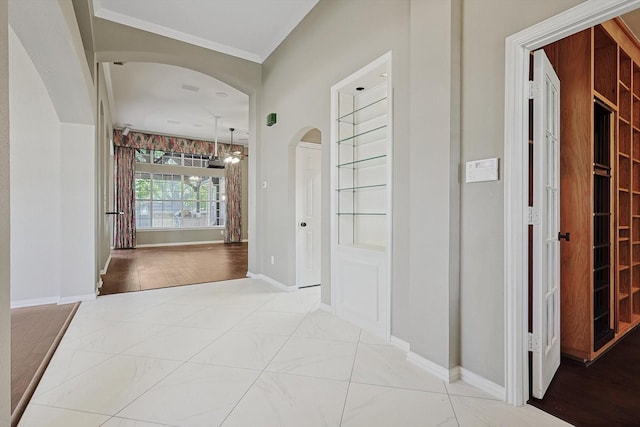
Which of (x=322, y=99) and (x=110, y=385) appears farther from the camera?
(x=322, y=99)

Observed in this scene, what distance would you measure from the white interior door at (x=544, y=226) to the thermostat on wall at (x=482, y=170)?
0.21 meters

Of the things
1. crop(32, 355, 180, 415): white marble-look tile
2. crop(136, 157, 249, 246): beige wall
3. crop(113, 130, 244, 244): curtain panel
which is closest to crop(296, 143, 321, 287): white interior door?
crop(32, 355, 180, 415): white marble-look tile

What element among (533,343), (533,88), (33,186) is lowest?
(533,343)

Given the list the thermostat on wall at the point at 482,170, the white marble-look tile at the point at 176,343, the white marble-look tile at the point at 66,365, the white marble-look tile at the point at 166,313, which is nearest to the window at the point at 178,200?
the white marble-look tile at the point at 166,313

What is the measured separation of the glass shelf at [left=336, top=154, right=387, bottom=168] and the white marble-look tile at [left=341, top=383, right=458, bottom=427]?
6.07 feet

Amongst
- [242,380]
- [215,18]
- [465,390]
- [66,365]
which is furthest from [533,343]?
[215,18]

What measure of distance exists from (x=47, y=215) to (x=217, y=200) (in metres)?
6.99

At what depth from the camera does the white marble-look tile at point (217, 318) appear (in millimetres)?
2979

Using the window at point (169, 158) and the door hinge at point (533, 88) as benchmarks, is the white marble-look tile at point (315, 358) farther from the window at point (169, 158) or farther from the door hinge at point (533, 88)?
the window at point (169, 158)

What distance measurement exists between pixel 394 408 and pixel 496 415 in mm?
518

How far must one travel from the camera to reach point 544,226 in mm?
1885

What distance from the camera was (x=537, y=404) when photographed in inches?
70.3

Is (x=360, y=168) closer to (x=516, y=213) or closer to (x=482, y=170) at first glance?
(x=482, y=170)

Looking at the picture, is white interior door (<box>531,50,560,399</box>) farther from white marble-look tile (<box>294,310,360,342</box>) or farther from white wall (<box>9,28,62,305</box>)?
white wall (<box>9,28,62,305</box>)
